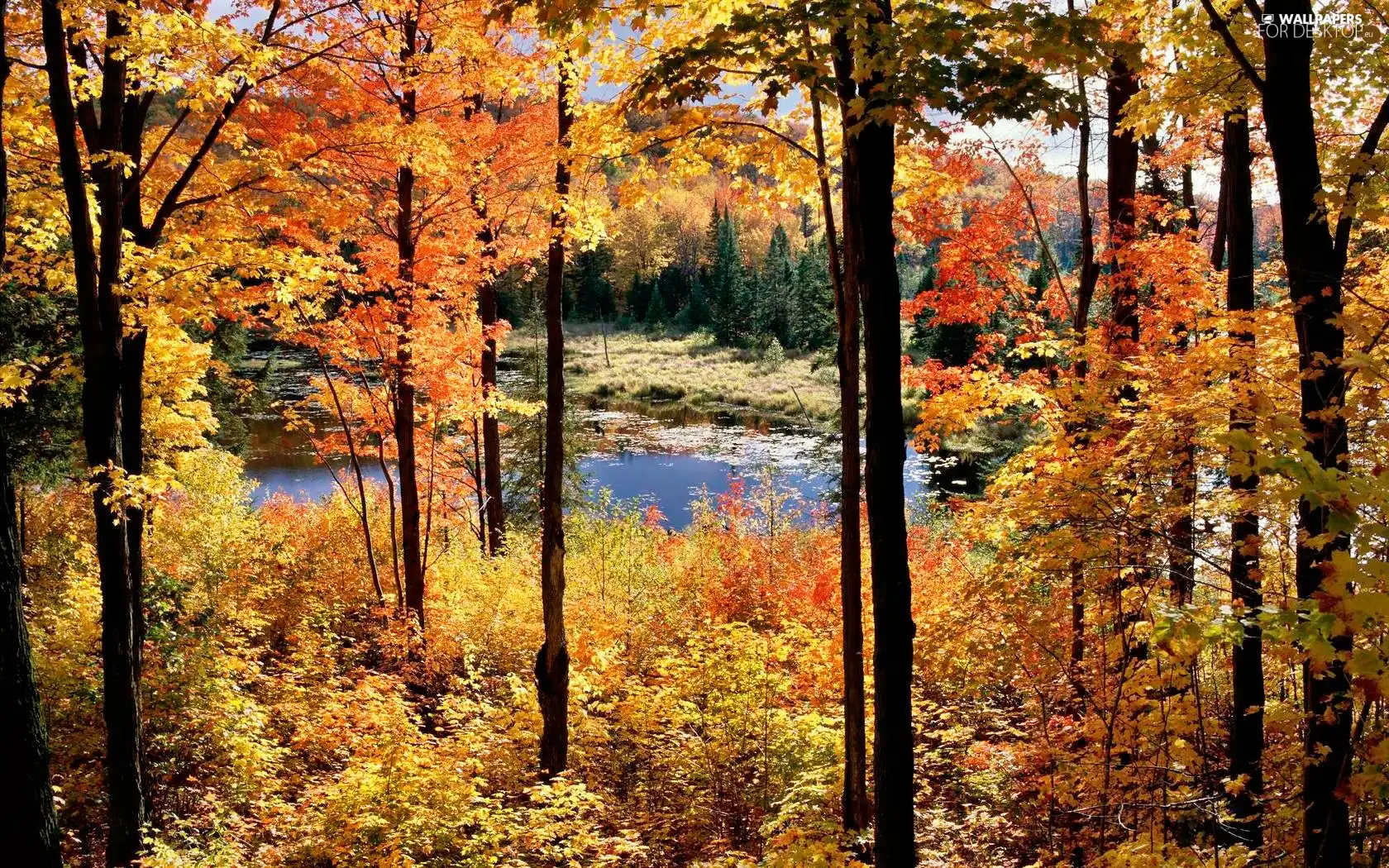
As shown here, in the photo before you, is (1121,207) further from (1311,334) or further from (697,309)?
(697,309)

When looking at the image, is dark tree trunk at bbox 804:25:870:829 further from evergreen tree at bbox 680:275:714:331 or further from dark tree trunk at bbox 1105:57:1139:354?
evergreen tree at bbox 680:275:714:331

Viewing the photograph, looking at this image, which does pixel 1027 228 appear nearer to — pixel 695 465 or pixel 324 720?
pixel 324 720

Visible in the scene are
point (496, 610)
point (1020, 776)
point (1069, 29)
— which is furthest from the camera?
point (496, 610)

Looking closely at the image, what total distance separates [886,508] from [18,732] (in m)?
3.94

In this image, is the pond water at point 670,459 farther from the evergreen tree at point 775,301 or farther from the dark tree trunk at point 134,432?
the evergreen tree at point 775,301

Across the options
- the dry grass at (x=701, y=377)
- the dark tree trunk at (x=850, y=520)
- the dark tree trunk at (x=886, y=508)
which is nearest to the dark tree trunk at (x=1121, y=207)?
the dark tree trunk at (x=850, y=520)

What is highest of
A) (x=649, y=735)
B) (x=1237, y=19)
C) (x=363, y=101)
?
(x=363, y=101)

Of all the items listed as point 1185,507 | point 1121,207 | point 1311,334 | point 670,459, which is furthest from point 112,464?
point 670,459

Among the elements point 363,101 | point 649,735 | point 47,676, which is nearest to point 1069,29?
point 649,735

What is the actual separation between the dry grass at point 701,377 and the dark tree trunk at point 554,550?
3150 cm

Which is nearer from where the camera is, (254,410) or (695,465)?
(695,465)

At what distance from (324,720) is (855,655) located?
5529 mm

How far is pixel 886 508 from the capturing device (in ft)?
12.3

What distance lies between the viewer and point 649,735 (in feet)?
27.7
